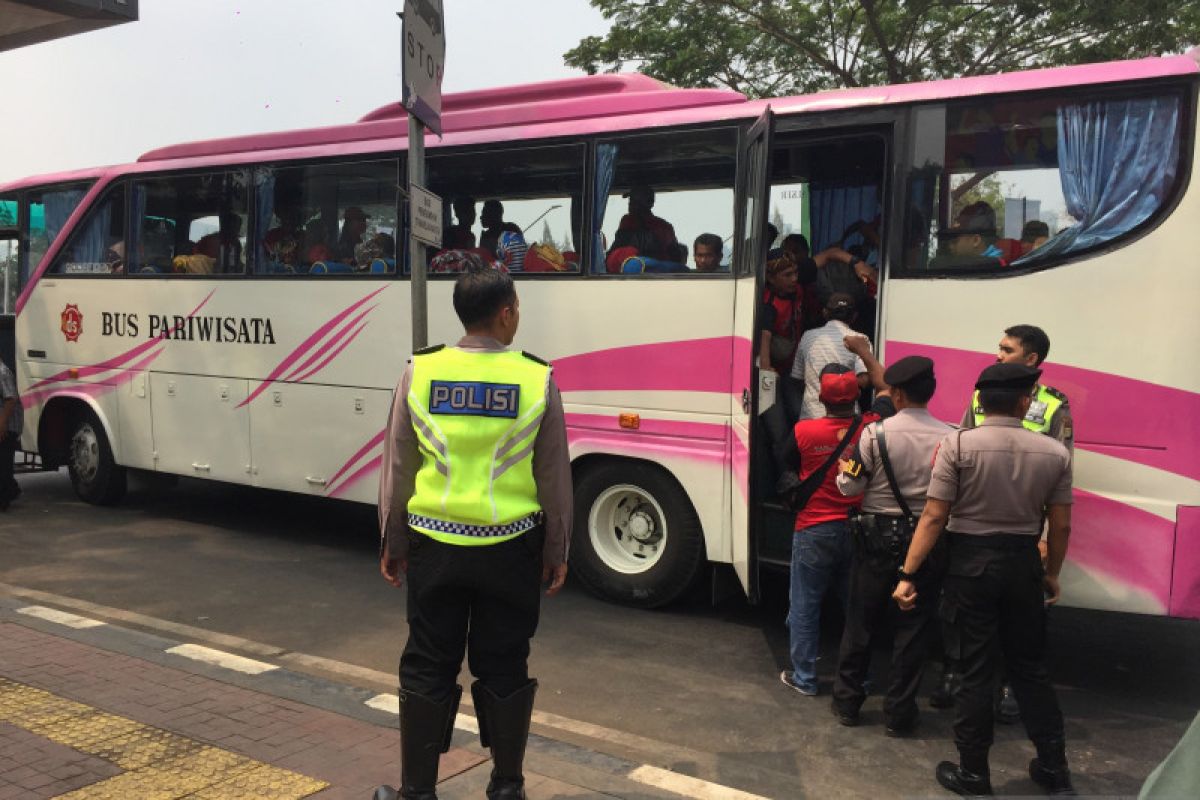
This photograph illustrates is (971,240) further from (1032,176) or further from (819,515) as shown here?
(819,515)

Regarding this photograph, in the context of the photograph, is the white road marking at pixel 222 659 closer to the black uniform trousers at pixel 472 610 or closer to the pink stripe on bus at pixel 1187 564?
the black uniform trousers at pixel 472 610

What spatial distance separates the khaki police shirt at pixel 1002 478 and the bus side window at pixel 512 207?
128 inches

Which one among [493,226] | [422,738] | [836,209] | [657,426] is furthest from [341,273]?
[422,738]

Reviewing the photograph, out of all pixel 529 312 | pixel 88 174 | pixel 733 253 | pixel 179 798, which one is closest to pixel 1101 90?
pixel 733 253

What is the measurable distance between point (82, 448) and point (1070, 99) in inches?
345

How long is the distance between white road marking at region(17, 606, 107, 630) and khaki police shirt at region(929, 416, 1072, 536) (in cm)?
440

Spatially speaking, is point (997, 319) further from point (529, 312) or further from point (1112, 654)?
point (529, 312)

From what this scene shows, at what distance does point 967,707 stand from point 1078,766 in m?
0.79

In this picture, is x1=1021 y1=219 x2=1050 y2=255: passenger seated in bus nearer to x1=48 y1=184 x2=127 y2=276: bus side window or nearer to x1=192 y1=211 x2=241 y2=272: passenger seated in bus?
x1=192 y1=211 x2=241 y2=272: passenger seated in bus

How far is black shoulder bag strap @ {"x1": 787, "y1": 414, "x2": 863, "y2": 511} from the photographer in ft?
15.0

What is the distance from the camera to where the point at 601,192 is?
6324 millimetres

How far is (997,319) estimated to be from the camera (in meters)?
5.06

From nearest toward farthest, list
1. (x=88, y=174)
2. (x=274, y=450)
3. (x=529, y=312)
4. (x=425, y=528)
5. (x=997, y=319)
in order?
(x=425, y=528)
(x=997, y=319)
(x=529, y=312)
(x=274, y=450)
(x=88, y=174)

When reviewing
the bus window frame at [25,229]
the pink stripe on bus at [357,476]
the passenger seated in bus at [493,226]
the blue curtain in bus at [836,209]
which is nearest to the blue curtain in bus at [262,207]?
the pink stripe on bus at [357,476]
